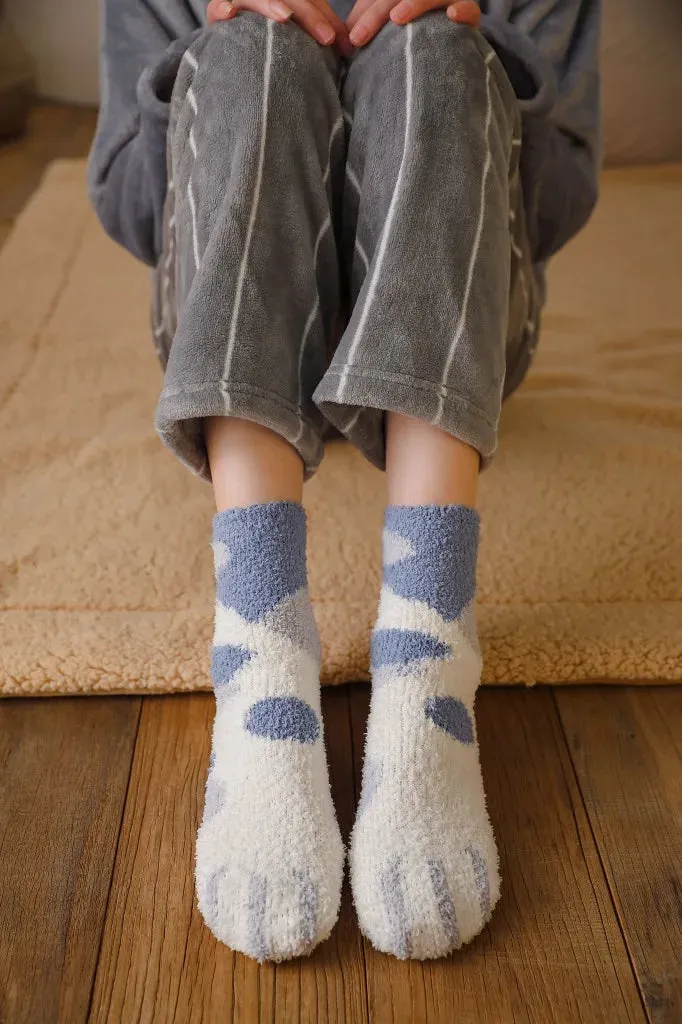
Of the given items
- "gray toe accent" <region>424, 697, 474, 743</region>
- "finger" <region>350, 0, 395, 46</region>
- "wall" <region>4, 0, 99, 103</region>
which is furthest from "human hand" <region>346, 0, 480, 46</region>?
"wall" <region>4, 0, 99, 103</region>

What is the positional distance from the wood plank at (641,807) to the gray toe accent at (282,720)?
0.21 m

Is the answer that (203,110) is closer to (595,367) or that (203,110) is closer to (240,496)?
(240,496)

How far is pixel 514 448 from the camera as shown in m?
0.95

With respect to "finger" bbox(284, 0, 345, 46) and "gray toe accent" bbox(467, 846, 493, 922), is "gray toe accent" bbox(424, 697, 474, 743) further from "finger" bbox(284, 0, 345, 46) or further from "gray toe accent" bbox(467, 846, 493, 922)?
"finger" bbox(284, 0, 345, 46)

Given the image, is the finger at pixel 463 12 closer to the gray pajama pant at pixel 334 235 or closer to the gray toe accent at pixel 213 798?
the gray pajama pant at pixel 334 235

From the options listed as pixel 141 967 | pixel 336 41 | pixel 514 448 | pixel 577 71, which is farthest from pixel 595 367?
pixel 141 967

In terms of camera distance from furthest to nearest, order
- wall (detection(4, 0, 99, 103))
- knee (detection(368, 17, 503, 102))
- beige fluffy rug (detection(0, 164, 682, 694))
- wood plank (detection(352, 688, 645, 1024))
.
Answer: wall (detection(4, 0, 99, 103)), beige fluffy rug (detection(0, 164, 682, 694)), knee (detection(368, 17, 503, 102)), wood plank (detection(352, 688, 645, 1024))

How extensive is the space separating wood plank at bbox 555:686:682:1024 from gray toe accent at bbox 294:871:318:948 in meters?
0.19

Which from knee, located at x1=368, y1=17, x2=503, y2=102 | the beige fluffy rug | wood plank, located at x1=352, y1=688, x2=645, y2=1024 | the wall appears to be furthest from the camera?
the wall

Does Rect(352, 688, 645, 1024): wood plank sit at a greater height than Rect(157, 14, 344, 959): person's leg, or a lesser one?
lesser

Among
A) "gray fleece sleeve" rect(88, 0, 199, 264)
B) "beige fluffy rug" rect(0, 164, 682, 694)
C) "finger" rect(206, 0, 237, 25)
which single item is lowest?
"beige fluffy rug" rect(0, 164, 682, 694)

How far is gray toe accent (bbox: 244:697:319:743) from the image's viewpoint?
21.8 inches

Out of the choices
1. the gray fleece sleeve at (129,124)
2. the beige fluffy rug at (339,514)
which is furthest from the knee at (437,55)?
the beige fluffy rug at (339,514)

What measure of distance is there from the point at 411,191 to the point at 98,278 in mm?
804
